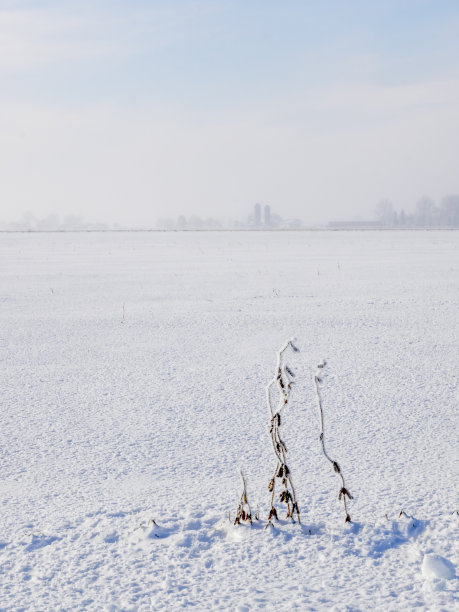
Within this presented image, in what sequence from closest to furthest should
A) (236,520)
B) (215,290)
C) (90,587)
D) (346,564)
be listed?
(90,587) → (346,564) → (236,520) → (215,290)

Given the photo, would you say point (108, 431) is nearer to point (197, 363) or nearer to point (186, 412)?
point (186, 412)

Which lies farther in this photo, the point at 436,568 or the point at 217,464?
the point at 217,464

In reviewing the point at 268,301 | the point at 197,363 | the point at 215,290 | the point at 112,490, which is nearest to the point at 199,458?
the point at 112,490

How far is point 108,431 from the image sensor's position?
3.30 m

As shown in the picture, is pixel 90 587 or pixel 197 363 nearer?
pixel 90 587

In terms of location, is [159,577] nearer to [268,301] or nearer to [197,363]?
[197,363]

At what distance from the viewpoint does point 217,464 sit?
2830 millimetres

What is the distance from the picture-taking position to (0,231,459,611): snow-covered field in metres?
1.85

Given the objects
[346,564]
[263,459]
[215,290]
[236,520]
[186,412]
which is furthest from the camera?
[215,290]

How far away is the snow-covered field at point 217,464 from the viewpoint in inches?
73.0

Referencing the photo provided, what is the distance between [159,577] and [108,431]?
1.51m

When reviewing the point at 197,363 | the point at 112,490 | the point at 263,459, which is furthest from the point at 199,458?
the point at 197,363

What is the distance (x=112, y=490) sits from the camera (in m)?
2.55

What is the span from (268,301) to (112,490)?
19.6 feet
